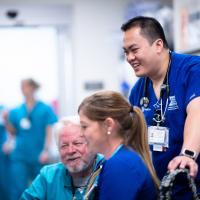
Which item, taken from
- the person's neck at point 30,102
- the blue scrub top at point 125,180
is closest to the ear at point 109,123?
the blue scrub top at point 125,180

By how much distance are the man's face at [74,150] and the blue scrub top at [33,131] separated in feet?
10.9

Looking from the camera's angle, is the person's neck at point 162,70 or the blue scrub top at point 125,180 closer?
the blue scrub top at point 125,180

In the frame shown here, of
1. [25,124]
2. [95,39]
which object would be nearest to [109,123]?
[25,124]

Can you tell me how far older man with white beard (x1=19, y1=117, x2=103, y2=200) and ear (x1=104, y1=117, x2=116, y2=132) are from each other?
0.41 m

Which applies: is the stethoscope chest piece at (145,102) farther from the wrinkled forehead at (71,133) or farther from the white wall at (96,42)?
the white wall at (96,42)

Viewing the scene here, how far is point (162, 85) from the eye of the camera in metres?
2.20

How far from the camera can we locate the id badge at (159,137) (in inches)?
83.8

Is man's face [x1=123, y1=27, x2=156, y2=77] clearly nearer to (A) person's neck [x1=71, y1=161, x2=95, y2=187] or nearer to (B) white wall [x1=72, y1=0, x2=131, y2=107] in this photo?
(A) person's neck [x1=71, y1=161, x2=95, y2=187]

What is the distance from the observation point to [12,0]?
6.16 metres

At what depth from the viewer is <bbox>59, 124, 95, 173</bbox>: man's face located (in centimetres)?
220

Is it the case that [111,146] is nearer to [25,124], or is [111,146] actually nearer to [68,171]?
[68,171]

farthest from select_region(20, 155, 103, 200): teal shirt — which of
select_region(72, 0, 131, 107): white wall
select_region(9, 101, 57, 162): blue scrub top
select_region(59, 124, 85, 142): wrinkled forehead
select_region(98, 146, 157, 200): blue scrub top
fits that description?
select_region(72, 0, 131, 107): white wall

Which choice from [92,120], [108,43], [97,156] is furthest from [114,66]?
[92,120]

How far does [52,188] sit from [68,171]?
107 mm
